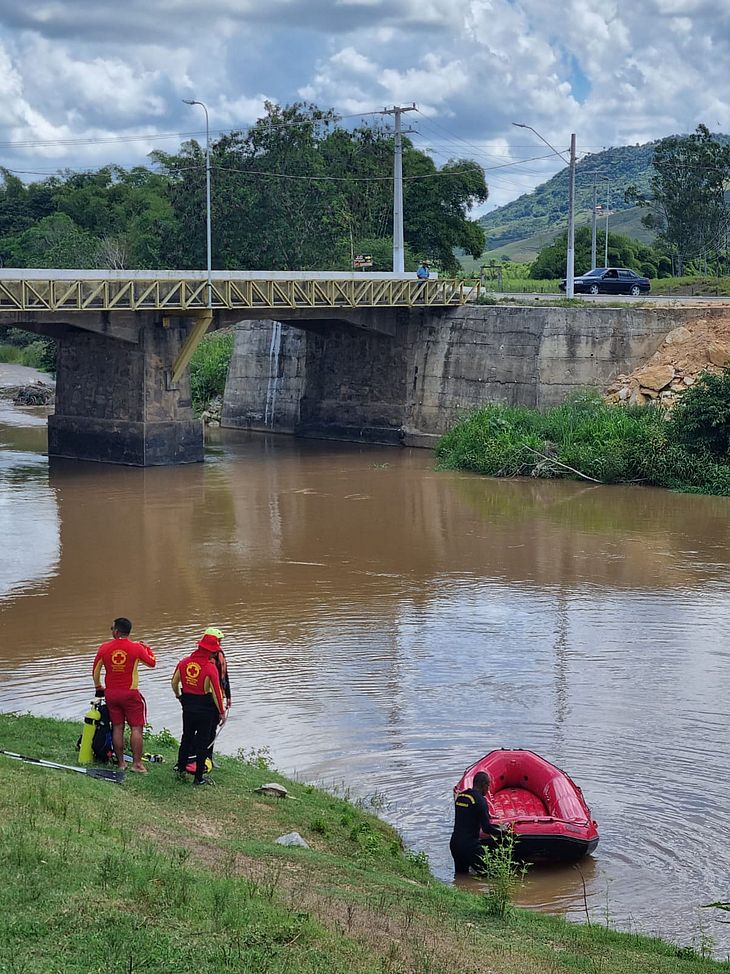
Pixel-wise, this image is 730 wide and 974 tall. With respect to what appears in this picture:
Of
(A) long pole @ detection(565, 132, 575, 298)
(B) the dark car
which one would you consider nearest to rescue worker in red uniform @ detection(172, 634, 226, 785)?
(A) long pole @ detection(565, 132, 575, 298)

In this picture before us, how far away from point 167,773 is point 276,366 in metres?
41.4

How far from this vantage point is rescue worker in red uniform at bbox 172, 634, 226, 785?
1205 cm

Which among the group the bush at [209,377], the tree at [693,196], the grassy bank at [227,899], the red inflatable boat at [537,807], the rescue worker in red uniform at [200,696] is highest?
the tree at [693,196]

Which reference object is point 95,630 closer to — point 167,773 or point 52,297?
point 167,773

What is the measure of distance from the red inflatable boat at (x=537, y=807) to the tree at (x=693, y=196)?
6637 cm

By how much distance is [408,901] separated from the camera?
32.6 ft

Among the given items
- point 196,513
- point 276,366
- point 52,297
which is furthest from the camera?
point 276,366

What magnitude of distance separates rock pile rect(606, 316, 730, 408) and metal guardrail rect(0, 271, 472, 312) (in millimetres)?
7584

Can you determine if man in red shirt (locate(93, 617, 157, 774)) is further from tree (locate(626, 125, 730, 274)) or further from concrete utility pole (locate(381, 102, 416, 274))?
tree (locate(626, 125, 730, 274))

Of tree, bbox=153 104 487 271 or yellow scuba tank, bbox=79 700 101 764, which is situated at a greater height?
tree, bbox=153 104 487 271

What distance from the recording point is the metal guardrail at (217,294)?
36438 mm

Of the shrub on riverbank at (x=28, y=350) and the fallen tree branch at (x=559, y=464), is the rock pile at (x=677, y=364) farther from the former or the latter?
the shrub on riverbank at (x=28, y=350)

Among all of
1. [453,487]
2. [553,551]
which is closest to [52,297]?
[453,487]

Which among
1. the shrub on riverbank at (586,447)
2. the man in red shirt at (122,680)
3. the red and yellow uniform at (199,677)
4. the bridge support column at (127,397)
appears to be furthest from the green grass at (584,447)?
the man in red shirt at (122,680)
